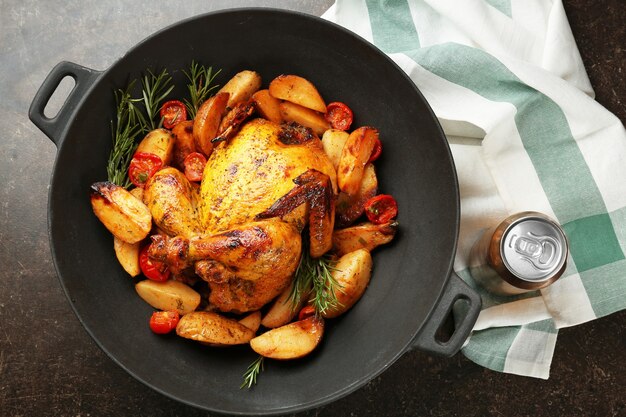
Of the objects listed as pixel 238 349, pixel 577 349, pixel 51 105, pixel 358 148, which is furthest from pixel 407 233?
pixel 51 105

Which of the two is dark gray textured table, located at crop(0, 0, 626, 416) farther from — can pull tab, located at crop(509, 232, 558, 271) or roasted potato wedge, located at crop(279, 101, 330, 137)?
roasted potato wedge, located at crop(279, 101, 330, 137)

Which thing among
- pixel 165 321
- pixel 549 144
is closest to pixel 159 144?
pixel 165 321

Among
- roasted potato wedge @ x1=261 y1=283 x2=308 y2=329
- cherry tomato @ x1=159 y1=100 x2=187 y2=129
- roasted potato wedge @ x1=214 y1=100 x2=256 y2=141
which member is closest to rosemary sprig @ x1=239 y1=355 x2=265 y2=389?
roasted potato wedge @ x1=261 y1=283 x2=308 y2=329

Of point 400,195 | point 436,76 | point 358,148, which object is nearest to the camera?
point 358,148

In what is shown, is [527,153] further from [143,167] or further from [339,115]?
[143,167]

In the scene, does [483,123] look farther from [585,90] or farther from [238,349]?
[238,349]

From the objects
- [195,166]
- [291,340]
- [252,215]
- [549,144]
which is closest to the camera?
[252,215]
